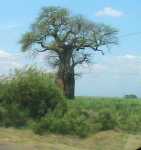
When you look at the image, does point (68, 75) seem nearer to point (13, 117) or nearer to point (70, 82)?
point (70, 82)

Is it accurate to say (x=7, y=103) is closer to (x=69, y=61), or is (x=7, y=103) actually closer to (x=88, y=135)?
(x=88, y=135)

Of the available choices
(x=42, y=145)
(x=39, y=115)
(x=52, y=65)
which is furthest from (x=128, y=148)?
(x=52, y=65)

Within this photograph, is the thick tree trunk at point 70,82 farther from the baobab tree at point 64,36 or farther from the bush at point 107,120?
the bush at point 107,120

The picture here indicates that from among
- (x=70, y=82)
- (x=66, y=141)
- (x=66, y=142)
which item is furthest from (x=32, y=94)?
(x=70, y=82)

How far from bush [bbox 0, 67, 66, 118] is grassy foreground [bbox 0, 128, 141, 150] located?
13.2 ft

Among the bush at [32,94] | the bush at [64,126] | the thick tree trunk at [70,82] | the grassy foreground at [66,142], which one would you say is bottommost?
the grassy foreground at [66,142]

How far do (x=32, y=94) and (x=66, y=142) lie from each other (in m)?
6.53

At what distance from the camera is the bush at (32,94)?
2730 cm

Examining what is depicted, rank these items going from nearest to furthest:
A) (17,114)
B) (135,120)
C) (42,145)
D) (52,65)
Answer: (42,145), (17,114), (135,120), (52,65)

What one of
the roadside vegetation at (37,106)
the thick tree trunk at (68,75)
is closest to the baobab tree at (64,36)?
the thick tree trunk at (68,75)

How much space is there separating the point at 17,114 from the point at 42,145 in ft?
28.9

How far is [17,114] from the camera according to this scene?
2691 centimetres

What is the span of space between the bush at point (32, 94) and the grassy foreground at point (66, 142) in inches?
159

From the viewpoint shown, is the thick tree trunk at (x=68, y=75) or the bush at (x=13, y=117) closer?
the bush at (x=13, y=117)
